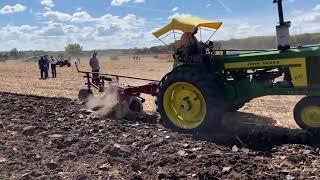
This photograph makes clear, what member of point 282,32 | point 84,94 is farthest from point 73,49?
point 282,32

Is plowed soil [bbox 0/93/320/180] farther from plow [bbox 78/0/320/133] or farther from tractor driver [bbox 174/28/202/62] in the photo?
tractor driver [bbox 174/28/202/62]

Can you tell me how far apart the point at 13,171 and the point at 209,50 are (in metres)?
4.46

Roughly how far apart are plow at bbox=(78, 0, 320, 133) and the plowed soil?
424 mm

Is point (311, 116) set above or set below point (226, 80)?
below

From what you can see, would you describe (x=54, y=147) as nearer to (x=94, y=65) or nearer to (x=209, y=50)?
(x=209, y=50)

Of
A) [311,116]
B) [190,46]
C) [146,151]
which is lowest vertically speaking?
[146,151]

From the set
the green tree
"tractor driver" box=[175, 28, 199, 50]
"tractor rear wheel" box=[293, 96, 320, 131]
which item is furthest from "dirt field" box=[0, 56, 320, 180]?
the green tree

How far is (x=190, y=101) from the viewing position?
9586mm

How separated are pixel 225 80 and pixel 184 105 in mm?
899

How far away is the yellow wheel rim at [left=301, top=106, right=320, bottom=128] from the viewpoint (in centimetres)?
869

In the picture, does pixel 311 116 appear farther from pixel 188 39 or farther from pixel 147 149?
pixel 147 149

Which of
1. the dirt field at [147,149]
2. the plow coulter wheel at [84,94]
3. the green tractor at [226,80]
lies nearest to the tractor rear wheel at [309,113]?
the green tractor at [226,80]

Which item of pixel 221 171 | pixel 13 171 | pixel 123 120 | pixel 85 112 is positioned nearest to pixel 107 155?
pixel 13 171

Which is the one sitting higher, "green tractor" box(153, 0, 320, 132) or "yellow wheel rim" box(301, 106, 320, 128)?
"green tractor" box(153, 0, 320, 132)
